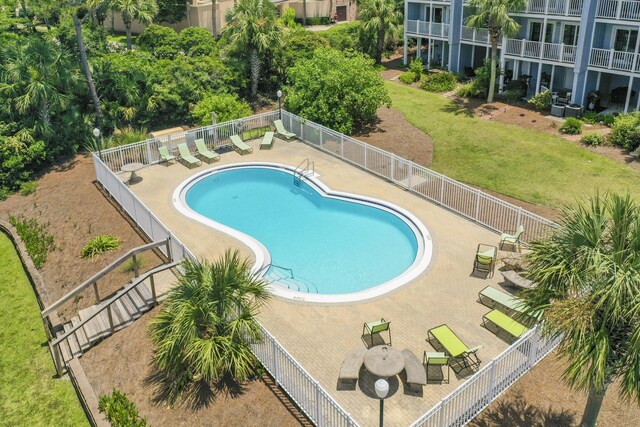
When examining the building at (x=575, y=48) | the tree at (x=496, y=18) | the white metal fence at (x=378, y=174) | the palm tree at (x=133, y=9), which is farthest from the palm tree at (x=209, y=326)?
Result: the palm tree at (x=133, y=9)

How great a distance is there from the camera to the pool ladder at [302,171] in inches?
1000

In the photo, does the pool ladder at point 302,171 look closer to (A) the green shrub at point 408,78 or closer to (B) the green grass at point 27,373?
(B) the green grass at point 27,373

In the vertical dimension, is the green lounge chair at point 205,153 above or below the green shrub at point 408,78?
below

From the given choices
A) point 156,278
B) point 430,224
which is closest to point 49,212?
point 156,278

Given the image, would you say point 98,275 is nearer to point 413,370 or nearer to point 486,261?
point 413,370

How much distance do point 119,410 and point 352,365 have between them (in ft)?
18.1

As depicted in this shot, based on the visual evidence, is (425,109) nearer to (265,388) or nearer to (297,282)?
(297,282)

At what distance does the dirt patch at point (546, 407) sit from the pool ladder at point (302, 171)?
14403mm

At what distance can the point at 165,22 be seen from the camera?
52.8m

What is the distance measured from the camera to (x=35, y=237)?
21016mm

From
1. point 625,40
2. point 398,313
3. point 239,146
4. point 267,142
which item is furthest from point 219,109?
point 625,40

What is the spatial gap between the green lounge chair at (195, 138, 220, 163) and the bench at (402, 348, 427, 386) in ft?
53.9

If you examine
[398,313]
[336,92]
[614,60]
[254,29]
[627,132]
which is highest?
[254,29]

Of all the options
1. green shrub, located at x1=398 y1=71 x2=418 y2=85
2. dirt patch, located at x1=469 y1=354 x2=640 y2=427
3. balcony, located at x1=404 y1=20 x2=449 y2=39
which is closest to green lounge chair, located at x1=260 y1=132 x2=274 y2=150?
green shrub, located at x1=398 y1=71 x2=418 y2=85
